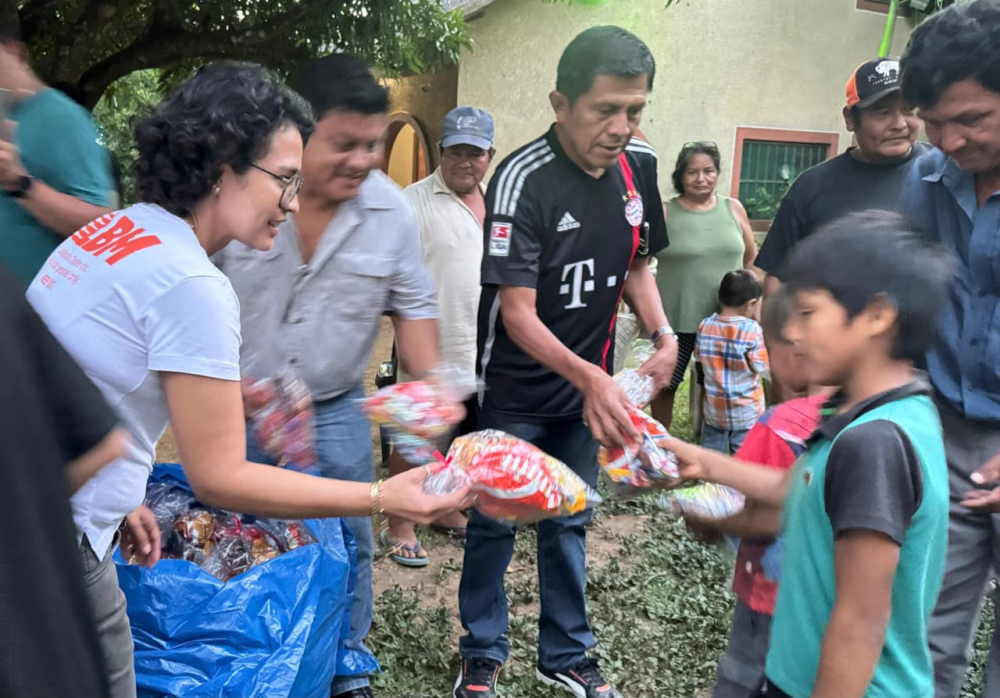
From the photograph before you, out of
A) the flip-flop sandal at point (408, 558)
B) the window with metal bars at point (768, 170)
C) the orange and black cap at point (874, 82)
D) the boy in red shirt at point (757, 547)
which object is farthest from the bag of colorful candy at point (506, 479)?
the window with metal bars at point (768, 170)

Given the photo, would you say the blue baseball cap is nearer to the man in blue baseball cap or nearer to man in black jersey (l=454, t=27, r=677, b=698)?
the man in blue baseball cap

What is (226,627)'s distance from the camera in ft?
7.43

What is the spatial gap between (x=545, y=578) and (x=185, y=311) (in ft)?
6.36

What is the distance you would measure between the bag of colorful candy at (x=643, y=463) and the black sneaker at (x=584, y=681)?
3.53 feet

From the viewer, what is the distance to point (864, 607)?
1483mm

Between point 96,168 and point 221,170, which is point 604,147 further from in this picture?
point 96,168

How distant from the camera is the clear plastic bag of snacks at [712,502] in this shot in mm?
2049

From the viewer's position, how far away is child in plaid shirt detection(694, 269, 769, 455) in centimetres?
469

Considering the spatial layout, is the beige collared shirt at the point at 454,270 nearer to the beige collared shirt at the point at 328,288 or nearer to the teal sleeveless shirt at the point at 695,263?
the teal sleeveless shirt at the point at 695,263

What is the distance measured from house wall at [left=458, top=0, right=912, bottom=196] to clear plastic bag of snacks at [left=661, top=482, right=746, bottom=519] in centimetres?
782

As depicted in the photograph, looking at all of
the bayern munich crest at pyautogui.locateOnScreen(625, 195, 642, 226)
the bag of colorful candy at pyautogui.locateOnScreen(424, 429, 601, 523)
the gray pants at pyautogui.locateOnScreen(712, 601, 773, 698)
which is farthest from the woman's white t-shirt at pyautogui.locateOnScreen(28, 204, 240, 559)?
the bayern munich crest at pyautogui.locateOnScreen(625, 195, 642, 226)

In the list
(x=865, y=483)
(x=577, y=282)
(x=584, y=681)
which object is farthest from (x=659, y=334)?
(x=865, y=483)

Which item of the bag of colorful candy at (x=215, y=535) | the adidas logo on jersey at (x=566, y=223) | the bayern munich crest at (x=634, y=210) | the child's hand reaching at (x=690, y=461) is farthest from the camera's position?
the bayern munich crest at (x=634, y=210)

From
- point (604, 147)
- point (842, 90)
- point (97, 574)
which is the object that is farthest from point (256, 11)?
point (842, 90)
